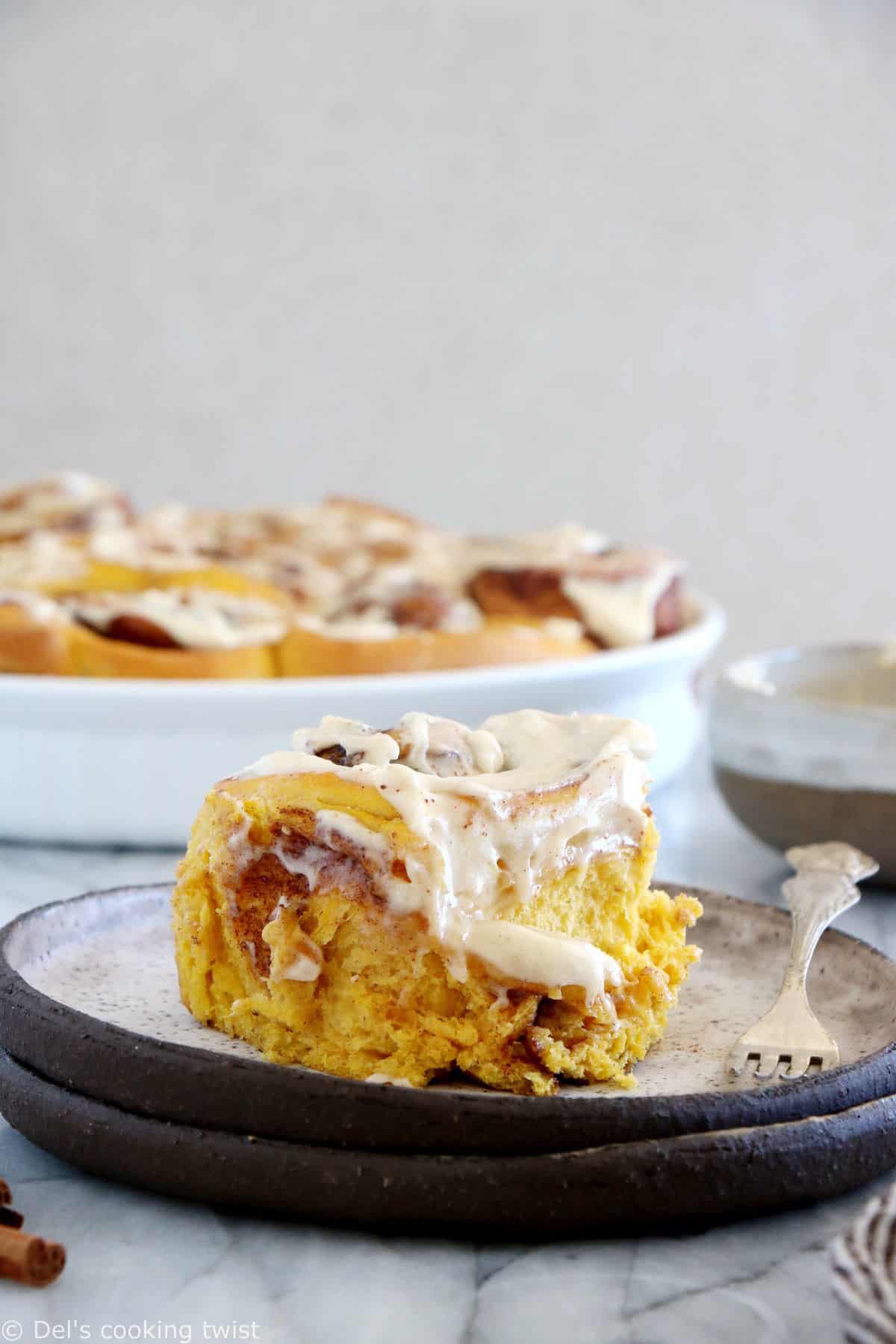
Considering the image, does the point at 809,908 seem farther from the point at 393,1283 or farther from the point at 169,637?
the point at 169,637

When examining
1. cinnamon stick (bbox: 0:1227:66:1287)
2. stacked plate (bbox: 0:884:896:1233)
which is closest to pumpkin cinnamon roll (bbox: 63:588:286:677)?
stacked plate (bbox: 0:884:896:1233)

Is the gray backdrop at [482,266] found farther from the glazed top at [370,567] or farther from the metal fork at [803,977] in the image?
the metal fork at [803,977]

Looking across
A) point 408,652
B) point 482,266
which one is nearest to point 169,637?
point 408,652

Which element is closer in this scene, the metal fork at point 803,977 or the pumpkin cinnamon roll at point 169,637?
the metal fork at point 803,977

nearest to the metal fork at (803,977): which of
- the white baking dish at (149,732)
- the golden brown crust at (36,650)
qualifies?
the white baking dish at (149,732)

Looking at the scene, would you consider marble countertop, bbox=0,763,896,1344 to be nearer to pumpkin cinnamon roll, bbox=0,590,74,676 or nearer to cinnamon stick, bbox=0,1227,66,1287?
cinnamon stick, bbox=0,1227,66,1287

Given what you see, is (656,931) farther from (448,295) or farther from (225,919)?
(448,295)
